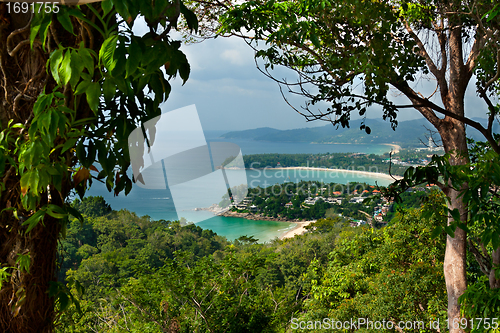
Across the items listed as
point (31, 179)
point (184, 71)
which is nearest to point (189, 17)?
point (184, 71)

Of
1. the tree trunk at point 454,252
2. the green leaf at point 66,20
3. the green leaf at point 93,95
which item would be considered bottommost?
the tree trunk at point 454,252

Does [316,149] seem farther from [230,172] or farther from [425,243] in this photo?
[230,172]

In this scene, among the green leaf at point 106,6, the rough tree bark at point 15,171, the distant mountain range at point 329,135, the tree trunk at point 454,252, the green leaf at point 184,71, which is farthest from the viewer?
the distant mountain range at point 329,135

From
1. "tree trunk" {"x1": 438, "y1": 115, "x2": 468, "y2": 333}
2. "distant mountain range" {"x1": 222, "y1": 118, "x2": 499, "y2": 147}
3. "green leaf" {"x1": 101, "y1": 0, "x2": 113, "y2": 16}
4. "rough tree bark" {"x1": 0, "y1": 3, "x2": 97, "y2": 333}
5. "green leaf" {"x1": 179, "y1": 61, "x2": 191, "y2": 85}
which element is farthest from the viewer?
"distant mountain range" {"x1": 222, "y1": 118, "x2": 499, "y2": 147}

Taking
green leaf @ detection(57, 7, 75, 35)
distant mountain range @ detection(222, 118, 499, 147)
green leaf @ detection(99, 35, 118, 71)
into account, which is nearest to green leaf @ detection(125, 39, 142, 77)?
green leaf @ detection(99, 35, 118, 71)

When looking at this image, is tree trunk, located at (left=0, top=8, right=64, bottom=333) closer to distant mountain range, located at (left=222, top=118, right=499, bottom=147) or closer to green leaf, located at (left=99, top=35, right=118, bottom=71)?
green leaf, located at (left=99, top=35, right=118, bottom=71)

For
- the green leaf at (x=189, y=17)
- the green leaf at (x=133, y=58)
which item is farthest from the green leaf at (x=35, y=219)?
the green leaf at (x=189, y=17)

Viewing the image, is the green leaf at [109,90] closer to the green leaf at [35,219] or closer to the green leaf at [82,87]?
the green leaf at [82,87]

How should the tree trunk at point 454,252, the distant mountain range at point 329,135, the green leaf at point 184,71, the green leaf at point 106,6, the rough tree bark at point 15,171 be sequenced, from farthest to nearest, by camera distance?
the distant mountain range at point 329,135
the tree trunk at point 454,252
the rough tree bark at point 15,171
the green leaf at point 184,71
the green leaf at point 106,6

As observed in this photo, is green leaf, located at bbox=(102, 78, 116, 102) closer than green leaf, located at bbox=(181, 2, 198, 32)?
Yes

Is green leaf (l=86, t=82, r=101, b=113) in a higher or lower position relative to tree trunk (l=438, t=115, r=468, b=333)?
higher

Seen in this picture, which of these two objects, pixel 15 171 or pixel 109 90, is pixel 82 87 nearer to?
pixel 109 90
